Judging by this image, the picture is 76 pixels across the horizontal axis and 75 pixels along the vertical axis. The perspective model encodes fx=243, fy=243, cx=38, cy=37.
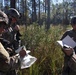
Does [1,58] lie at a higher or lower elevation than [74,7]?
higher

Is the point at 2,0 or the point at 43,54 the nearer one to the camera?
the point at 43,54

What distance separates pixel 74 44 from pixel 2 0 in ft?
163

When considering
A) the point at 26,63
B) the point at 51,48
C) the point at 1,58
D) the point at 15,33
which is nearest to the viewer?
the point at 1,58

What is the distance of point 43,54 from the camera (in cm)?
507

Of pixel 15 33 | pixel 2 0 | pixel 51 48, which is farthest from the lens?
pixel 2 0

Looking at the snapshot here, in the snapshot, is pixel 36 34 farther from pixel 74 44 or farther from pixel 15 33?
pixel 74 44

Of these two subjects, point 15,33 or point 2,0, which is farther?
point 2,0

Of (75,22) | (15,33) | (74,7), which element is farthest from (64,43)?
(74,7)

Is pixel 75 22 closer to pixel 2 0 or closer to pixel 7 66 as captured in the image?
pixel 7 66

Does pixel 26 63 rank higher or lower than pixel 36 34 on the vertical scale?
higher

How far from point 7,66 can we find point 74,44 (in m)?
1.17

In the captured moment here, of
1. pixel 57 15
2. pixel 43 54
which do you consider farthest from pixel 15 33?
pixel 57 15

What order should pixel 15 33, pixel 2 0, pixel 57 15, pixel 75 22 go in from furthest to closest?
pixel 57 15 < pixel 2 0 < pixel 15 33 < pixel 75 22

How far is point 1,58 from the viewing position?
2186 millimetres
